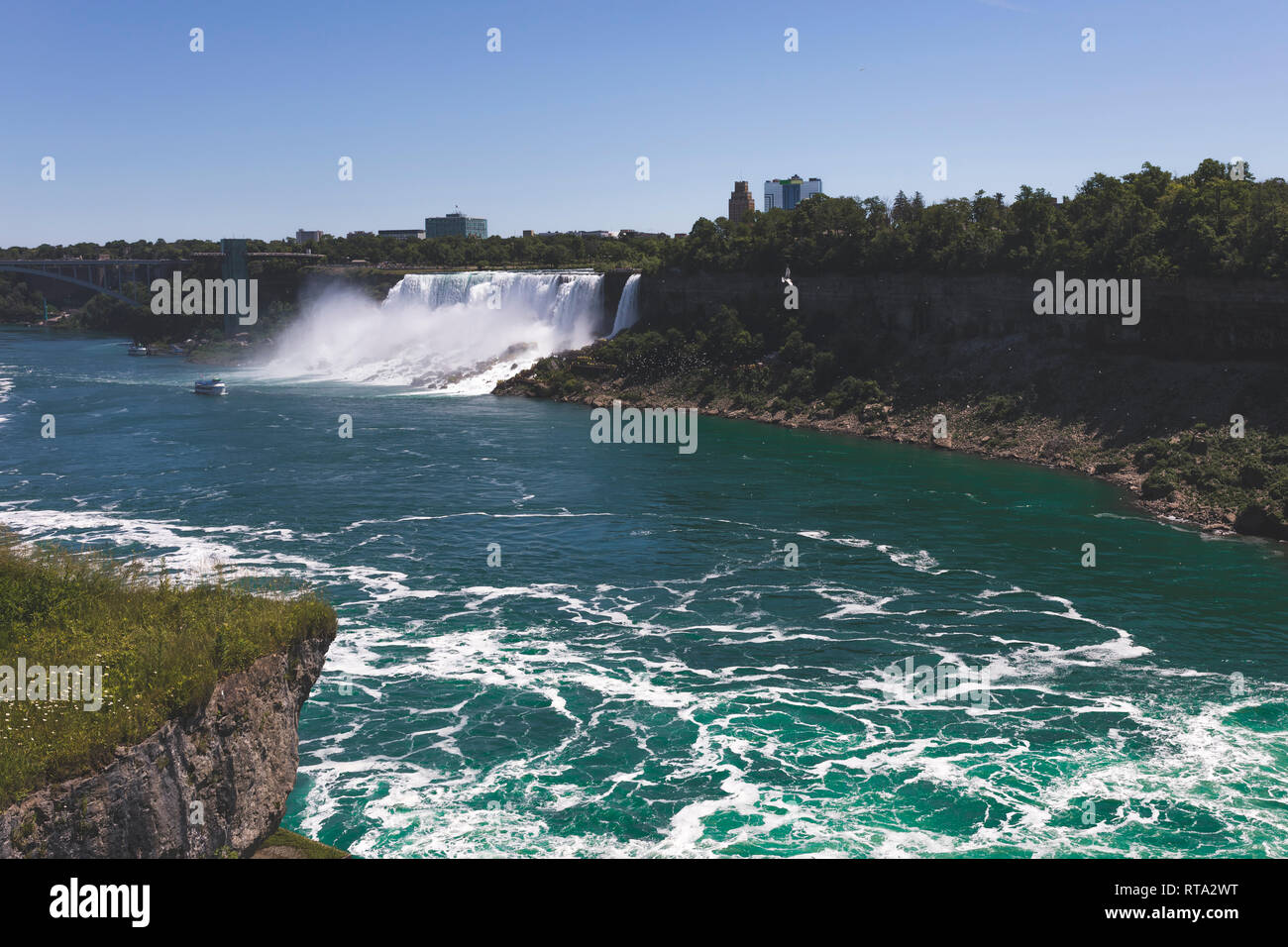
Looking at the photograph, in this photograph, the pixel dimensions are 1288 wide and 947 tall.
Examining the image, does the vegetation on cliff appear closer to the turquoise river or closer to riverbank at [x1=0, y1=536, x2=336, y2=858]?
the turquoise river

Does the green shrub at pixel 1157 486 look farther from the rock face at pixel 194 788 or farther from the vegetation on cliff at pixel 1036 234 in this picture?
the rock face at pixel 194 788

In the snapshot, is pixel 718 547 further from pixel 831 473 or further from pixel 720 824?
pixel 720 824

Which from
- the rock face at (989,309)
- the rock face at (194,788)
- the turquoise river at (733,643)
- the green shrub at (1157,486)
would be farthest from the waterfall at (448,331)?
the rock face at (194,788)

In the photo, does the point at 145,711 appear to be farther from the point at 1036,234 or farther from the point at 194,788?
the point at 1036,234

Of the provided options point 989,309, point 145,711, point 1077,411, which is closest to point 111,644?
point 145,711

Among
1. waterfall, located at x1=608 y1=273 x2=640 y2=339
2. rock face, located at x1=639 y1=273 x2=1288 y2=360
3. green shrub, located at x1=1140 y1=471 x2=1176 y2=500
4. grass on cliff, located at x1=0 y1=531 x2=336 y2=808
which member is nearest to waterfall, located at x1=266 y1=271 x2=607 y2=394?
waterfall, located at x1=608 y1=273 x2=640 y2=339
